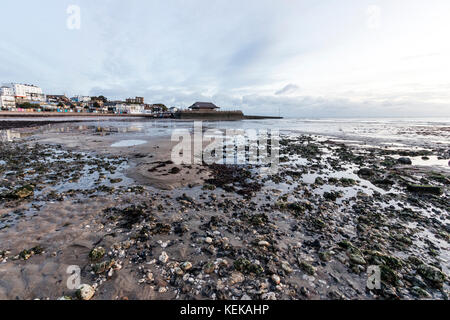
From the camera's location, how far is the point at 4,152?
45.8 ft

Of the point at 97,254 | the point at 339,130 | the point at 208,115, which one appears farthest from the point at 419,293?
the point at 208,115

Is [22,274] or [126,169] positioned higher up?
[126,169]

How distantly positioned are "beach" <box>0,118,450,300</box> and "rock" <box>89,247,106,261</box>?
3 cm

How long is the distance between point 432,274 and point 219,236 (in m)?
4.81

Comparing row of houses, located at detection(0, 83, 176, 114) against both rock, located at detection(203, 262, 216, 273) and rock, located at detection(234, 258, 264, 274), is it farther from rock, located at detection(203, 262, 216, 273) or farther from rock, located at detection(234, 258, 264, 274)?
rock, located at detection(234, 258, 264, 274)

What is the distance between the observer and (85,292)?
10.3ft

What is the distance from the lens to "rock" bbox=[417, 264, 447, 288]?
373 cm

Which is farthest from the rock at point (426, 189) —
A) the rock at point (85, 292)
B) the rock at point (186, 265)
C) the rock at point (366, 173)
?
the rock at point (85, 292)

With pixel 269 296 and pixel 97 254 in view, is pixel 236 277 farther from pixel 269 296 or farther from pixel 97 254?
pixel 97 254

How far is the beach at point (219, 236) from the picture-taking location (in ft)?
11.5

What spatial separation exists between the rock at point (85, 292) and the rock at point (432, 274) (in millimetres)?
6714

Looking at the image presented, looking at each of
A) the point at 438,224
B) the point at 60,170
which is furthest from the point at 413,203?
the point at 60,170
